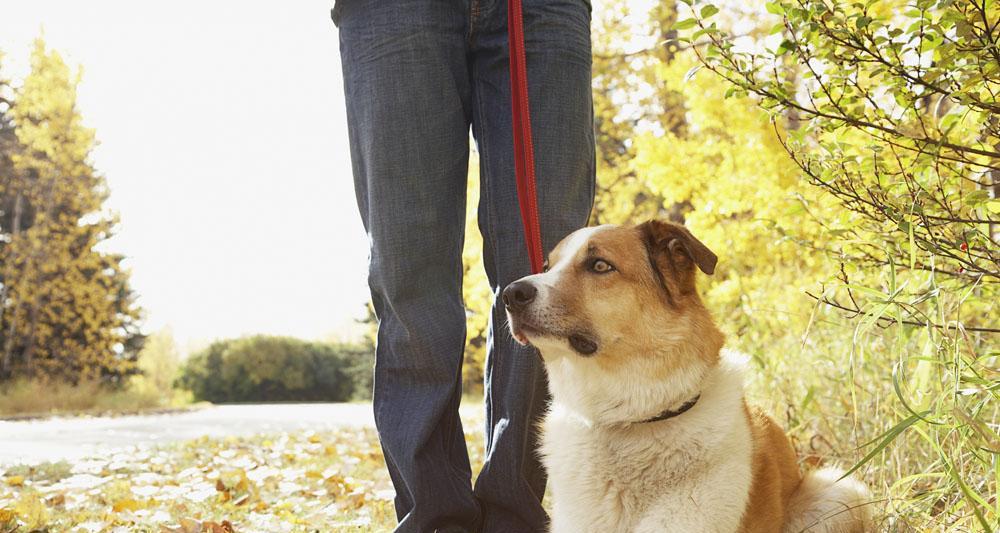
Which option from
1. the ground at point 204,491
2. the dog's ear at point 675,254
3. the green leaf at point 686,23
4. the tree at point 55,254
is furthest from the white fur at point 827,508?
the tree at point 55,254

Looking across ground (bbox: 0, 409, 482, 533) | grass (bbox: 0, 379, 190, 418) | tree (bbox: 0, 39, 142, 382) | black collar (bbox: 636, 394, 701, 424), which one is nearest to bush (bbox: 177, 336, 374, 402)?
tree (bbox: 0, 39, 142, 382)

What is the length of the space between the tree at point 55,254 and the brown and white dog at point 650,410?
1778 centimetres

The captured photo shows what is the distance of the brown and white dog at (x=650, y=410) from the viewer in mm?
1959

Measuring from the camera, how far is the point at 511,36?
7.76 ft

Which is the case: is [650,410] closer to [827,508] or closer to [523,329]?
[523,329]

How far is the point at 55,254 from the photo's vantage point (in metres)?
17.9

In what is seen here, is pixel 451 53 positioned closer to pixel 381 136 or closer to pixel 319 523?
pixel 381 136

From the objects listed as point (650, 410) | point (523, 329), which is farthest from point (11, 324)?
point (650, 410)

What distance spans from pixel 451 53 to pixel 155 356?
24230 mm

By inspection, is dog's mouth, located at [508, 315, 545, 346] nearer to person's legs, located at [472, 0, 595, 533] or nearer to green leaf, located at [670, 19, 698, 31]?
person's legs, located at [472, 0, 595, 533]

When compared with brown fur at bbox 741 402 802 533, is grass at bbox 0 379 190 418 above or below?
below

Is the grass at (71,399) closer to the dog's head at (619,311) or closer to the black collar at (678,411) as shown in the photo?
the dog's head at (619,311)

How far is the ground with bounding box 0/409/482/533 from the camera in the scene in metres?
3.14

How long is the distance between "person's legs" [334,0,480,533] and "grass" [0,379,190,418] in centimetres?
1418
